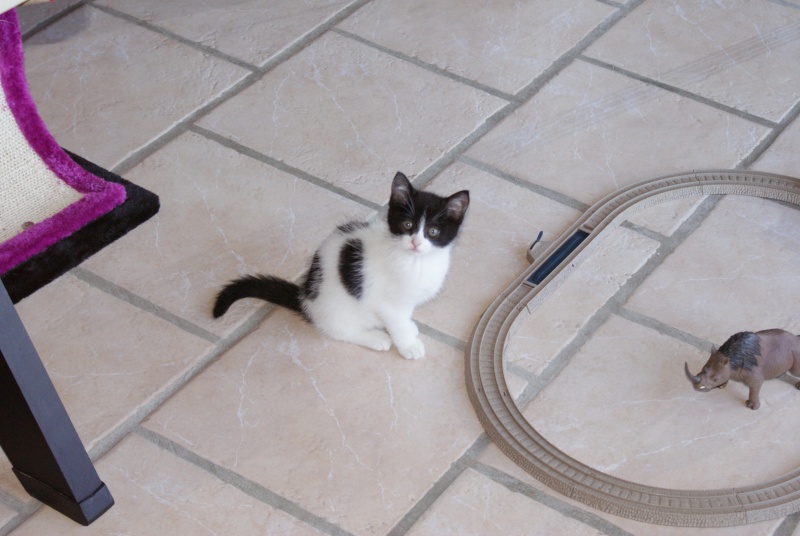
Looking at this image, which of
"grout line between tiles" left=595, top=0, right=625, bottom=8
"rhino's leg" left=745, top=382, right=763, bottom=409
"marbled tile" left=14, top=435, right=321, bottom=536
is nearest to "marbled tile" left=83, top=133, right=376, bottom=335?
"marbled tile" left=14, top=435, right=321, bottom=536

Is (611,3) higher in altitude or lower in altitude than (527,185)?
higher

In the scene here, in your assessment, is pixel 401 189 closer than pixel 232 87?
Yes

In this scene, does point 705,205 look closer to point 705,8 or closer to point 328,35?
point 705,8

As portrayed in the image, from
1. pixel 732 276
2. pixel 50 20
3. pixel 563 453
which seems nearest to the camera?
pixel 563 453

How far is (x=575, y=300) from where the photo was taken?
214 cm

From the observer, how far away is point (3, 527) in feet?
5.59

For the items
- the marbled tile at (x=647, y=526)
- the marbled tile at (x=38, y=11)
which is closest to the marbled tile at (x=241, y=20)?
the marbled tile at (x=38, y=11)

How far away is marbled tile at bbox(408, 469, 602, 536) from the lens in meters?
1.71

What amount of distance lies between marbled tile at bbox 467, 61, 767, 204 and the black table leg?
1.28 m

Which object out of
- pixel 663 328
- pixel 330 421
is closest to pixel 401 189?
pixel 330 421

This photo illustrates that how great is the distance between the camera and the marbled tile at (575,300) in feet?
6.69

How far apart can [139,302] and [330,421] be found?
530 mm

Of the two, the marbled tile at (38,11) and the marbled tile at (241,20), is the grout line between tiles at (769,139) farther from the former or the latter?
the marbled tile at (38,11)

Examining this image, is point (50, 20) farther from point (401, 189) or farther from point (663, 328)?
point (663, 328)
